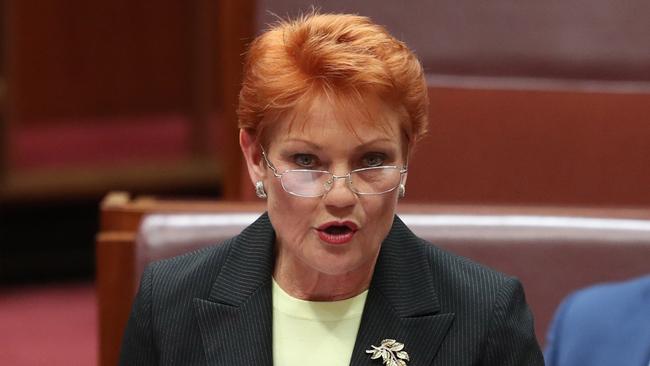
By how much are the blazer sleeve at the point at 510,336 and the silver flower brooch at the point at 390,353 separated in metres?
0.05

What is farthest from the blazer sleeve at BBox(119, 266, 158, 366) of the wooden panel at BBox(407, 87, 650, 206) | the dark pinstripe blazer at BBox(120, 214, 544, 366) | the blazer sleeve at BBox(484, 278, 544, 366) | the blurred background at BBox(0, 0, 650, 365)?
the wooden panel at BBox(407, 87, 650, 206)

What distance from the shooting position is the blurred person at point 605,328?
855 mm

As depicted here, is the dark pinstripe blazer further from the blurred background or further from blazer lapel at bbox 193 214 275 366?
the blurred background

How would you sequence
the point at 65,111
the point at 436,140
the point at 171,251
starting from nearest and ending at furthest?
the point at 171,251
the point at 436,140
the point at 65,111

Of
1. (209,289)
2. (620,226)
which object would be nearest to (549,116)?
(620,226)

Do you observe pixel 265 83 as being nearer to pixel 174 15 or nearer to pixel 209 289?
pixel 209 289

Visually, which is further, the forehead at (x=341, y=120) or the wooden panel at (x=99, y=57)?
the wooden panel at (x=99, y=57)

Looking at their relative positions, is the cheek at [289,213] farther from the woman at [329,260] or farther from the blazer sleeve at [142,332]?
the blazer sleeve at [142,332]

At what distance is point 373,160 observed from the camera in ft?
2.43

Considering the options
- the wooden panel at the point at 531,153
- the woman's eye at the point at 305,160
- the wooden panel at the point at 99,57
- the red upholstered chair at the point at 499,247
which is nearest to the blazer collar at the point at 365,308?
the woman's eye at the point at 305,160

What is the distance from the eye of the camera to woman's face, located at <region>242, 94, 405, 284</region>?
0.72 meters

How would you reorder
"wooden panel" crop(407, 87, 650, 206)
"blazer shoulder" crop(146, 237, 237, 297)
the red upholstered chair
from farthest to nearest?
"wooden panel" crop(407, 87, 650, 206), the red upholstered chair, "blazer shoulder" crop(146, 237, 237, 297)

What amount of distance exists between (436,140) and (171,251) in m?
0.42

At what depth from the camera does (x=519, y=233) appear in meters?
1.13
